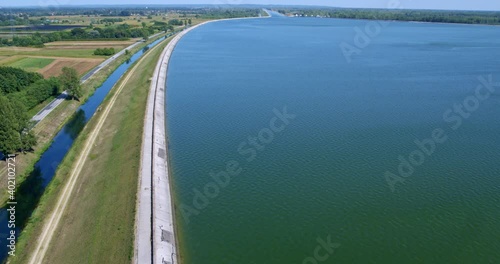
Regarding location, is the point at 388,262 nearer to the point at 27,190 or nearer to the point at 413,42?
the point at 27,190

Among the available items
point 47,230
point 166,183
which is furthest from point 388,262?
point 47,230

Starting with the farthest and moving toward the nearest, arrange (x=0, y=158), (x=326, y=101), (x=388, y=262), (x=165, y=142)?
1. (x=326, y=101)
2. (x=165, y=142)
3. (x=0, y=158)
4. (x=388, y=262)

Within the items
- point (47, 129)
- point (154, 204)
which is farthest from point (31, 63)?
point (154, 204)

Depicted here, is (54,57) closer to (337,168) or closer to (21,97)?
(21,97)

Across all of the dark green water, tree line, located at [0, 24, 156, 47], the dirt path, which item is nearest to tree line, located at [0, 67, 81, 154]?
the dirt path

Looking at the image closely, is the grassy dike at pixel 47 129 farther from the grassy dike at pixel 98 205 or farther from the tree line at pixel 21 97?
the grassy dike at pixel 98 205

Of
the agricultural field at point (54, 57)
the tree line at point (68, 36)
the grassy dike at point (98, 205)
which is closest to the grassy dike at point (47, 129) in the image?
the grassy dike at point (98, 205)
